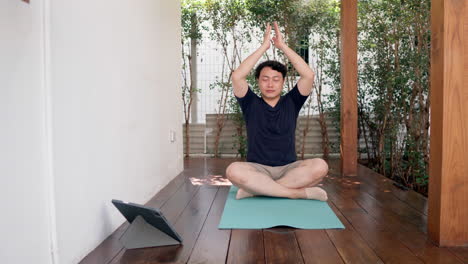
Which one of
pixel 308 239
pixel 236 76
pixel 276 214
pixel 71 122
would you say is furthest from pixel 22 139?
pixel 236 76

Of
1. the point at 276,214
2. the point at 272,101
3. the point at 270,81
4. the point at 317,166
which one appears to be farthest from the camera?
the point at 272,101

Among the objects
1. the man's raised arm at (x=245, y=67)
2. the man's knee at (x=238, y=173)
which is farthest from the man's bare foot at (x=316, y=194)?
the man's raised arm at (x=245, y=67)

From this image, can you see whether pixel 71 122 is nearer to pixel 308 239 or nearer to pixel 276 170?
pixel 308 239

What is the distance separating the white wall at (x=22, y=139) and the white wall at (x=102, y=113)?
0.11 metres

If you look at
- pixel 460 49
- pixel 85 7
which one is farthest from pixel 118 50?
pixel 460 49

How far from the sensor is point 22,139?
1475 millimetres

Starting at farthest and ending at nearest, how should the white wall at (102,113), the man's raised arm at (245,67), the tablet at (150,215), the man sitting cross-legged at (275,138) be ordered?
1. the man sitting cross-legged at (275,138)
2. the man's raised arm at (245,67)
3. the tablet at (150,215)
4. the white wall at (102,113)

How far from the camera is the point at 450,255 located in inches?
77.9

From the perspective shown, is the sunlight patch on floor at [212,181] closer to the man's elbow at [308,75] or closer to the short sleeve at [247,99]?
the short sleeve at [247,99]

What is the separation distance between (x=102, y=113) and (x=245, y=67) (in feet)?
4.14

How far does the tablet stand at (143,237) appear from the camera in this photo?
2139 mm

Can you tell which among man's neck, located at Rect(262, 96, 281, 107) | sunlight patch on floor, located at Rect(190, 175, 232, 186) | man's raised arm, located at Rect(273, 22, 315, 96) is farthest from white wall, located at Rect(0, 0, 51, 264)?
sunlight patch on floor, located at Rect(190, 175, 232, 186)

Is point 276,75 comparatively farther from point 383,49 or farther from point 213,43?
point 213,43

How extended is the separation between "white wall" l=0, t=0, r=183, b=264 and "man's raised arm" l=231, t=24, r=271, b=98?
0.73 meters
